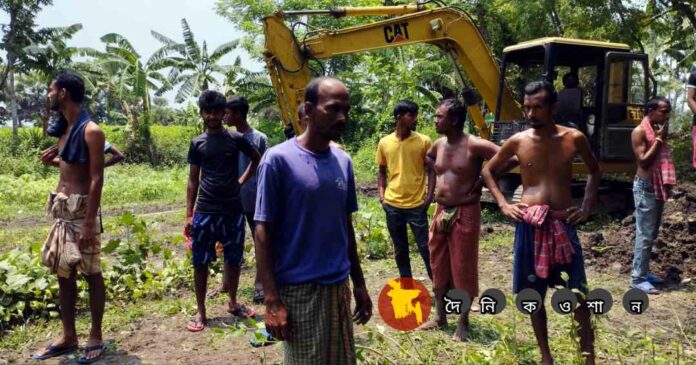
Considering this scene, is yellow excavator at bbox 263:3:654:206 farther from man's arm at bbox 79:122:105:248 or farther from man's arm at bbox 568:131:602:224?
man's arm at bbox 568:131:602:224

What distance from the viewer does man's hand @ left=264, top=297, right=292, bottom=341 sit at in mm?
2365

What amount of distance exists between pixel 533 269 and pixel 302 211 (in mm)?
1715

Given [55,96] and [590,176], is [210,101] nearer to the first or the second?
[55,96]

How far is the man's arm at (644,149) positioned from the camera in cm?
518

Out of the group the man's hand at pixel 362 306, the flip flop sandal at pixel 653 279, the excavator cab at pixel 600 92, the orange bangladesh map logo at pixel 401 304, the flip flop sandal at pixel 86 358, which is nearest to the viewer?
the orange bangladesh map logo at pixel 401 304

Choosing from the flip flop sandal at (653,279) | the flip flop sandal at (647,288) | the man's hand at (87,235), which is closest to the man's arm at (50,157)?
the man's hand at (87,235)

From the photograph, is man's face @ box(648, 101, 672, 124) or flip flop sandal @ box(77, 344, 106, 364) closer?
flip flop sandal @ box(77, 344, 106, 364)

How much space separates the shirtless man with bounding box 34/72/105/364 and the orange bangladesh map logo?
2.31m

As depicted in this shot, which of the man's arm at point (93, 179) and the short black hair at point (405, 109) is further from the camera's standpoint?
the short black hair at point (405, 109)

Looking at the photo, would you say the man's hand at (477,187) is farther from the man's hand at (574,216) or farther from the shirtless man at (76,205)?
the shirtless man at (76,205)

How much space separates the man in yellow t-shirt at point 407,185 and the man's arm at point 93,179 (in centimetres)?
244

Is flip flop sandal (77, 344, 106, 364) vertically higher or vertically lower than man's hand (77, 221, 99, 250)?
lower

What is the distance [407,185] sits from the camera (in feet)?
16.4

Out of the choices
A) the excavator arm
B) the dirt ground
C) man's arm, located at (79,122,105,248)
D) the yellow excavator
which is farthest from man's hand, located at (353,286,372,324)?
the yellow excavator
